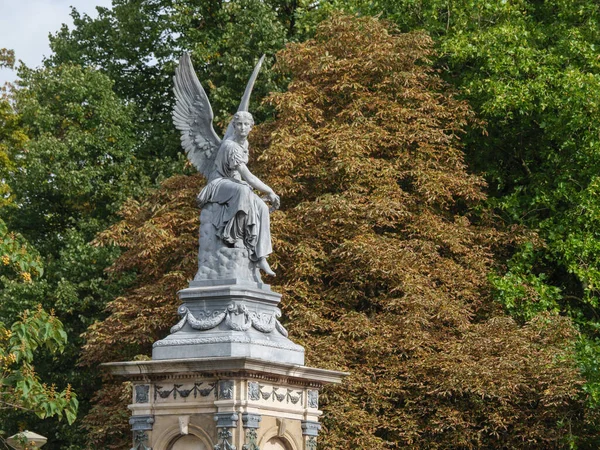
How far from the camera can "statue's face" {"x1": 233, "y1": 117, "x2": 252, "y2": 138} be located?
591 inches

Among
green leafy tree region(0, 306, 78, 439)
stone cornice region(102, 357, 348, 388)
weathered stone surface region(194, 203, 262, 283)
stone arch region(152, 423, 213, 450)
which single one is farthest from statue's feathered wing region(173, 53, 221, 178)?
stone arch region(152, 423, 213, 450)

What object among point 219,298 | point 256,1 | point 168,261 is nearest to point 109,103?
point 256,1

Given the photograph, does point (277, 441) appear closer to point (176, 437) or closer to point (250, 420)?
point (250, 420)

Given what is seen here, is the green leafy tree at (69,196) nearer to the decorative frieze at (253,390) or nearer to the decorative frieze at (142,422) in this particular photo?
the decorative frieze at (142,422)

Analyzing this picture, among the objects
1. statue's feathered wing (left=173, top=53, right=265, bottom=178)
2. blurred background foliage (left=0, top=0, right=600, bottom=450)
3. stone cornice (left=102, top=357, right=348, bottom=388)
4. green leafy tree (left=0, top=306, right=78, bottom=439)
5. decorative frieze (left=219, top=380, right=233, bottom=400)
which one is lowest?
decorative frieze (left=219, top=380, right=233, bottom=400)

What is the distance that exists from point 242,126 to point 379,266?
845 centimetres

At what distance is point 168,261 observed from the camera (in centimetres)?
2536

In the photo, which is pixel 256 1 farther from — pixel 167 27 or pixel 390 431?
pixel 390 431

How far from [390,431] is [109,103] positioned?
10448mm

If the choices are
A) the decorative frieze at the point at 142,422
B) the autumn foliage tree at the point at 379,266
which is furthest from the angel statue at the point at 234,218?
the autumn foliage tree at the point at 379,266

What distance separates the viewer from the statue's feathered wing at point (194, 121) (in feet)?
52.2

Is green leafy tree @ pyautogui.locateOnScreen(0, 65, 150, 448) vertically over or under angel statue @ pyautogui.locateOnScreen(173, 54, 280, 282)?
over

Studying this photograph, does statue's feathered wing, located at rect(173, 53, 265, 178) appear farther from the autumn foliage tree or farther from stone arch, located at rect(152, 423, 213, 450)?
the autumn foliage tree

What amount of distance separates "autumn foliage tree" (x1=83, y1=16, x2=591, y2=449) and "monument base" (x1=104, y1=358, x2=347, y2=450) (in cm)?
713
